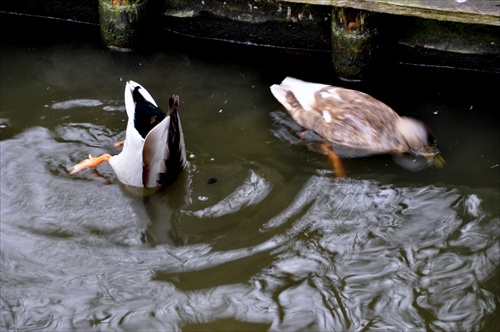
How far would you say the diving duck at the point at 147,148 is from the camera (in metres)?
4.46

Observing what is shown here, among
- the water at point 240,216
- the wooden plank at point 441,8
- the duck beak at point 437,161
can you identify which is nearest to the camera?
the water at point 240,216

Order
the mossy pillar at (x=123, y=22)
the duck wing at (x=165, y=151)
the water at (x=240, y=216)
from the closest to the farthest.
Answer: the water at (x=240, y=216), the duck wing at (x=165, y=151), the mossy pillar at (x=123, y=22)

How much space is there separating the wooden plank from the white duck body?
1.73m

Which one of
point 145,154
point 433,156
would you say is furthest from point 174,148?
point 433,156

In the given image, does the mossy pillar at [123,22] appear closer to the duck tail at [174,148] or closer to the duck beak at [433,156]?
the duck tail at [174,148]

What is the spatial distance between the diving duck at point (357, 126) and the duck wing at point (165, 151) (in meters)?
1.02

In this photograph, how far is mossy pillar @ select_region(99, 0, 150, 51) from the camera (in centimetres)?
609

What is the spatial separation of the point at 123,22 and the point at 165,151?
6.59 feet

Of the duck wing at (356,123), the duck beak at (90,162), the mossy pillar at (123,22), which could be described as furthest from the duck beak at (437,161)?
the mossy pillar at (123,22)

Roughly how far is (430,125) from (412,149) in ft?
1.53

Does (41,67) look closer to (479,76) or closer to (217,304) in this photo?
(217,304)

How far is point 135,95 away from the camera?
15.9ft

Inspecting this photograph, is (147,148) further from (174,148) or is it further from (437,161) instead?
(437,161)

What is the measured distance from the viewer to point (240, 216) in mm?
4496
